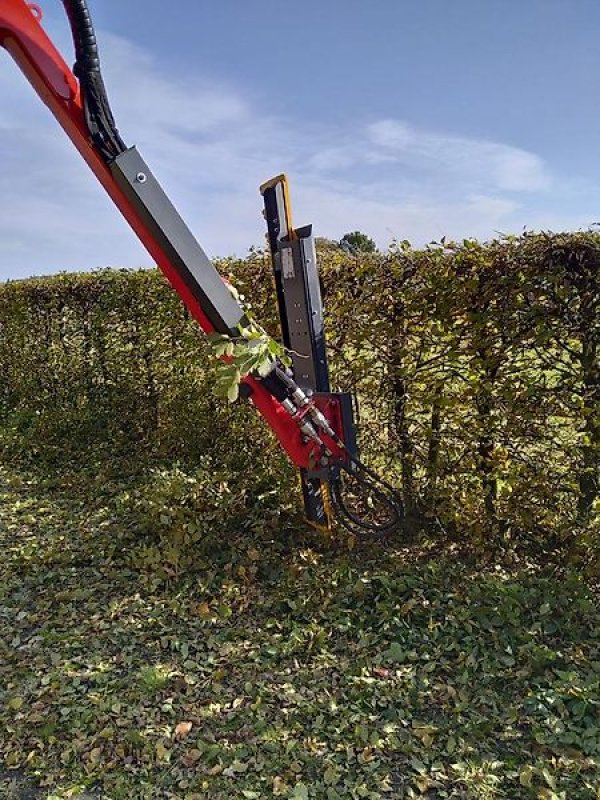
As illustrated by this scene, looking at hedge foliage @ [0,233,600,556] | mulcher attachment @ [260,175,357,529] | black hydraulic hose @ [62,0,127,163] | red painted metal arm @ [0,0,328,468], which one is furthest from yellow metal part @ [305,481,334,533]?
black hydraulic hose @ [62,0,127,163]

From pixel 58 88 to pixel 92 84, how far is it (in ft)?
0.47

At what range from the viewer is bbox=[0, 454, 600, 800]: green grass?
8.05ft

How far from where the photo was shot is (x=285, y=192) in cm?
344

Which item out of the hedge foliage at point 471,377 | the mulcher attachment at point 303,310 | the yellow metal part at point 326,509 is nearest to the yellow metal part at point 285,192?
the mulcher attachment at point 303,310

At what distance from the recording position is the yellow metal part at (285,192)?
3.42 meters

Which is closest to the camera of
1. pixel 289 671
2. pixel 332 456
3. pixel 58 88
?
pixel 58 88

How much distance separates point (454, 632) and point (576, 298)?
5.66ft

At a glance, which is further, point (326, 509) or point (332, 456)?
point (326, 509)

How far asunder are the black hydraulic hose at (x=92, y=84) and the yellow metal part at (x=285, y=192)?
0.79 m

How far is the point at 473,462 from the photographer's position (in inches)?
147

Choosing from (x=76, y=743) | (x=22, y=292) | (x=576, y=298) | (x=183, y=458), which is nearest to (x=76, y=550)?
(x=183, y=458)

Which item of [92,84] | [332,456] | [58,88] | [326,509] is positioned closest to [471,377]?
[332,456]

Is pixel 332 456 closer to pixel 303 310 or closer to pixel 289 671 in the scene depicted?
pixel 303 310

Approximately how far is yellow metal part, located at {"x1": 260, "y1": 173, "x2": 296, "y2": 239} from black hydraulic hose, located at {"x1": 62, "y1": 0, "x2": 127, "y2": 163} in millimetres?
793
